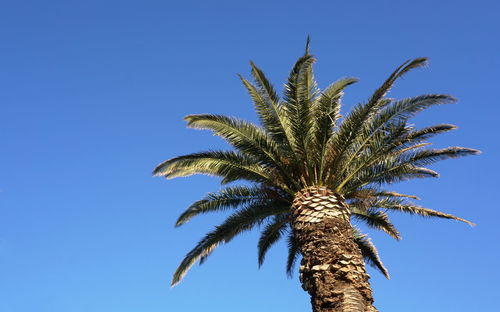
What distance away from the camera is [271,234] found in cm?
1524

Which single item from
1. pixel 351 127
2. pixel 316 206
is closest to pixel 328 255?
pixel 316 206

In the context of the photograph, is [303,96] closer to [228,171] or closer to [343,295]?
[228,171]

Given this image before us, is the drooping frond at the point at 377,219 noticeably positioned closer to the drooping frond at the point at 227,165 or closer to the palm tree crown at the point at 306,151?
the palm tree crown at the point at 306,151

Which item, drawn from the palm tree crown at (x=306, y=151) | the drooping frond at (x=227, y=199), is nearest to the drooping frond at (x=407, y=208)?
the palm tree crown at (x=306, y=151)

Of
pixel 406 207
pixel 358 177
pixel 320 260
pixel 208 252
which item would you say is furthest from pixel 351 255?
pixel 208 252

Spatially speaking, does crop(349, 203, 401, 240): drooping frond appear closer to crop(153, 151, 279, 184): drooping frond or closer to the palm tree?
the palm tree

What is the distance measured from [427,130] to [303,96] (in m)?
3.39

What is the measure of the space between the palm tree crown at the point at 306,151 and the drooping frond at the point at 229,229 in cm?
3

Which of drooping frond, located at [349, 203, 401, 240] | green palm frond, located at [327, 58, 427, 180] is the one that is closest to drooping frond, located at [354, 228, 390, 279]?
drooping frond, located at [349, 203, 401, 240]

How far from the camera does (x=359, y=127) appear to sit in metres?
12.6

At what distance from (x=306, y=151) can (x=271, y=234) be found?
3683 mm

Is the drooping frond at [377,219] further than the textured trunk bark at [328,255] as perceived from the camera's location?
Yes

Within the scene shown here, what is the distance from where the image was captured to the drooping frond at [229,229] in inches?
538

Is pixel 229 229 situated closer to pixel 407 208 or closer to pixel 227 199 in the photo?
pixel 227 199
